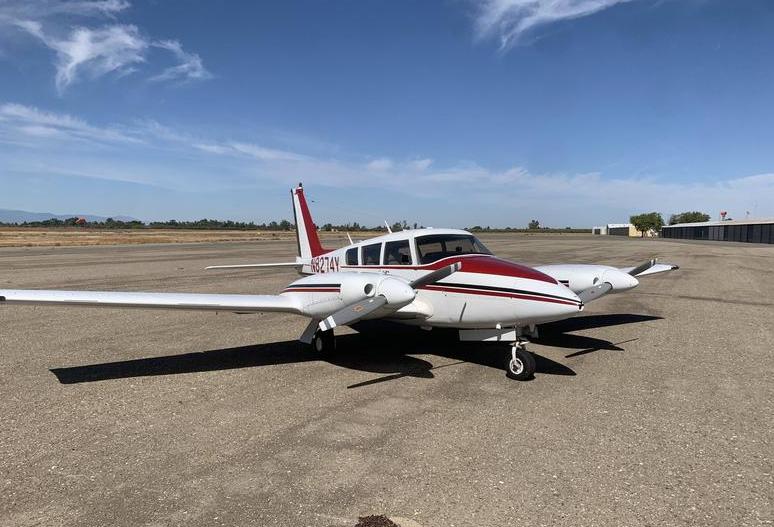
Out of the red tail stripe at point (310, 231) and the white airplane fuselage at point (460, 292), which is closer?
the white airplane fuselage at point (460, 292)

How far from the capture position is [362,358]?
9.55 meters

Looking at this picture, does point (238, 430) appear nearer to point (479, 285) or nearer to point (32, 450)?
point (32, 450)

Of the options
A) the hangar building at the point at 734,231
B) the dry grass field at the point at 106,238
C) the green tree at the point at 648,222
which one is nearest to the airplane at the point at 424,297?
the dry grass field at the point at 106,238

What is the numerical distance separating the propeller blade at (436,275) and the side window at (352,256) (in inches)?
92.4

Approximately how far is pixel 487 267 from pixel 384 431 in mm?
3579

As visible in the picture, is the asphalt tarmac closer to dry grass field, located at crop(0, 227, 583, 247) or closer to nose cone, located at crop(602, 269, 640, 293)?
nose cone, located at crop(602, 269, 640, 293)

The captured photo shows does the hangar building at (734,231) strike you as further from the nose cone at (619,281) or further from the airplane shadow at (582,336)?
the nose cone at (619,281)

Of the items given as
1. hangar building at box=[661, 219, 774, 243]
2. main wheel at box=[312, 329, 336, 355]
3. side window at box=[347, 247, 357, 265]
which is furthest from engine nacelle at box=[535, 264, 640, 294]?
hangar building at box=[661, 219, 774, 243]

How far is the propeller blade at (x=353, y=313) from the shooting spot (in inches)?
301

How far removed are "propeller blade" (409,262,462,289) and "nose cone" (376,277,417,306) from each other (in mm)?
464

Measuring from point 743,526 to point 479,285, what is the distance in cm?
472

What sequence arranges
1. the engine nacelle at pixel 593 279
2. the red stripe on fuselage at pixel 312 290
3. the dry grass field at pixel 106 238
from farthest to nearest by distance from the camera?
the dry grass field at pixel 106 238, the engine nacelle at pixel 593 279, the red stripe on fuselage at pixel 312 290

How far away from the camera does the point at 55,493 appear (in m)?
4.55

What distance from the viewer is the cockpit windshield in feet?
29.7
